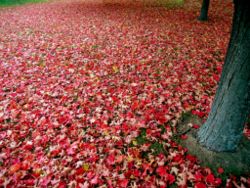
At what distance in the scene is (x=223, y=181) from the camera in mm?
3094

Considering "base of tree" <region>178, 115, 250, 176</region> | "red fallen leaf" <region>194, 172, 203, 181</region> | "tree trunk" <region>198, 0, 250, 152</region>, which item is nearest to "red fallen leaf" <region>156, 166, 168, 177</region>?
"red fallen leaf" <region>194, 172, 203, 181</region>

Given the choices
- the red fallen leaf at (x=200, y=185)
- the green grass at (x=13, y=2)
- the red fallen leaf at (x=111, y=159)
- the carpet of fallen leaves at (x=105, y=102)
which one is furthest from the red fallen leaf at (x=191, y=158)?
the green grass at (x=13, y=2)

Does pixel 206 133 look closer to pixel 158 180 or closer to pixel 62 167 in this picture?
pixel 158 180

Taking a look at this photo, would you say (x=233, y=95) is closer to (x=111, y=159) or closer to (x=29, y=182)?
(x=111, y=159)

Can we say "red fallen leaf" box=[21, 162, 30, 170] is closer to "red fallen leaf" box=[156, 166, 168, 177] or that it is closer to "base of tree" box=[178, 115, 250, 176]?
"red fallen leaf" box=[156, 166, 168, 177]

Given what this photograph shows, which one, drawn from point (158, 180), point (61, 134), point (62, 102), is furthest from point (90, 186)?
point (62, 102)

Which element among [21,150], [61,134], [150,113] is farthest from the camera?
[150,113]

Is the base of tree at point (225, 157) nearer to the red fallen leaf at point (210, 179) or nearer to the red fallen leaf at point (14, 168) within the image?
the red fallen leaf at point (210, 179)

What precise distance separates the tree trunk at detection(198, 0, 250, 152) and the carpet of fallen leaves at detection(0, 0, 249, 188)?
51cm

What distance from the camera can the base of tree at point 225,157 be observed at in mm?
3223

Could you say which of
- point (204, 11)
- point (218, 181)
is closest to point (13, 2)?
point (204, 11)

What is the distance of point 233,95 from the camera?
9.66 ft

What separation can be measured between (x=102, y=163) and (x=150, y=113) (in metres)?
1.56

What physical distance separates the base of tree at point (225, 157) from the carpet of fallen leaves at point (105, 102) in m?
0.14
